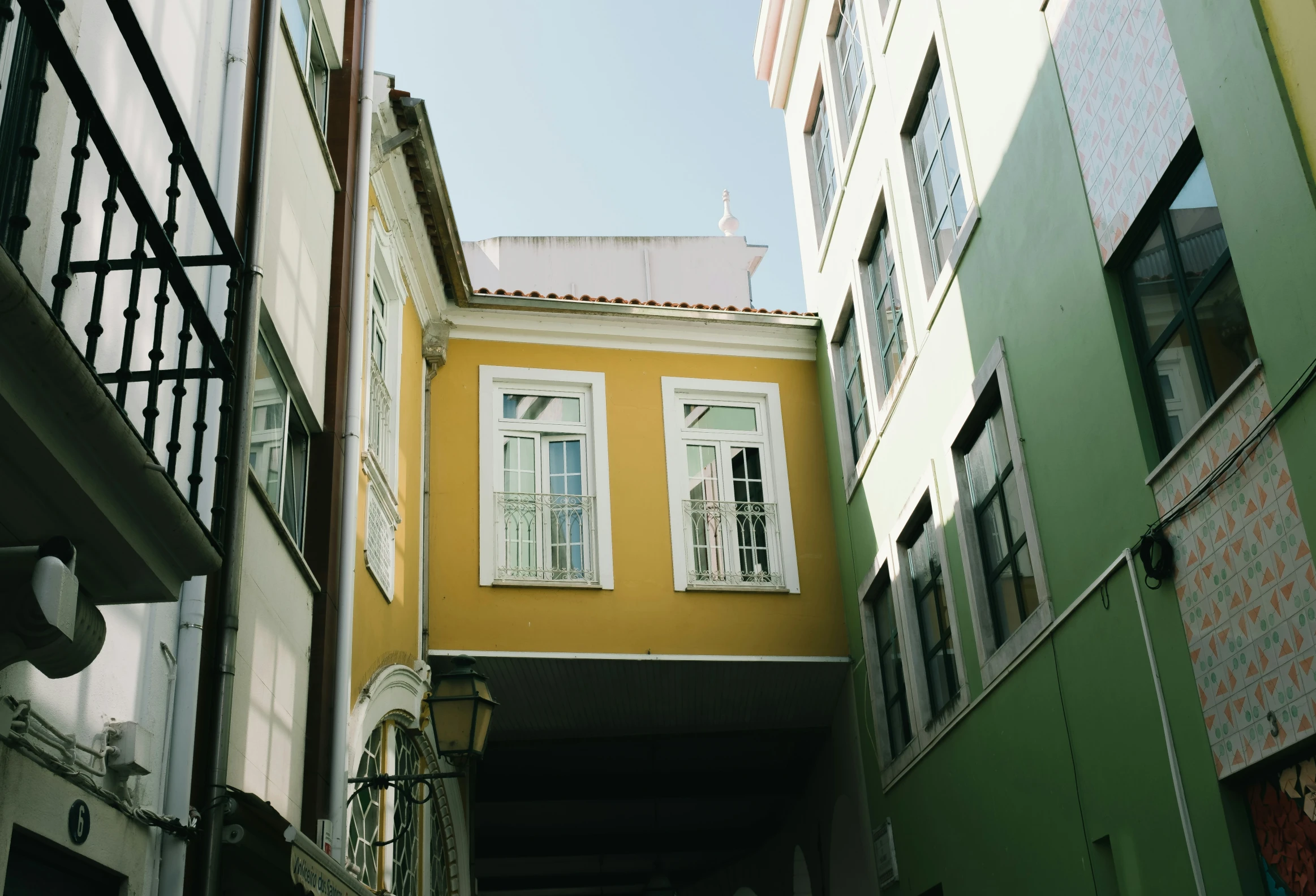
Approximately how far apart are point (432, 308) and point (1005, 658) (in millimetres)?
6661

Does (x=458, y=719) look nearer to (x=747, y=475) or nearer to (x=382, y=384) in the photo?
(x=382, y=384)

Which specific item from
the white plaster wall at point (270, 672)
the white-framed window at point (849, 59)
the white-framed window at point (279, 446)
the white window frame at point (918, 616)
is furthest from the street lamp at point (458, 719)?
the white-framed window at point (849, 59)

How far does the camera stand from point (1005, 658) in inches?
358

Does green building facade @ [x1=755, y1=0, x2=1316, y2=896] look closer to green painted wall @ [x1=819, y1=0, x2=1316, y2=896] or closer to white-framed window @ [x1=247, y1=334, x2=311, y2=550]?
green painted wall @ [x1=819, y1=0, x2=1316, y2=896]

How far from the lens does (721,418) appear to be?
547 inches

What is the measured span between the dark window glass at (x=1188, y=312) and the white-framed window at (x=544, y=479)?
21.5ft

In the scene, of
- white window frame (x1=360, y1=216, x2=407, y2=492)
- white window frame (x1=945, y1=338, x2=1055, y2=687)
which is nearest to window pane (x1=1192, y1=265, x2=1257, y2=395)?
white window frame (x1=945, y1=338, x2=1055, y2=687)

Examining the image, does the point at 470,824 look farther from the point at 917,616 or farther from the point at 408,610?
the point at 917,616

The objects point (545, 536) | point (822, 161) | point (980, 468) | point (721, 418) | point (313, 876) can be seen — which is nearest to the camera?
point (313, 876)

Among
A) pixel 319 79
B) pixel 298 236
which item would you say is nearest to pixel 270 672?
pixel 298 236

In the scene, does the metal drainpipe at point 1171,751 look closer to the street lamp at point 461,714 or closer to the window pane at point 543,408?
the street lamp at point 461,714

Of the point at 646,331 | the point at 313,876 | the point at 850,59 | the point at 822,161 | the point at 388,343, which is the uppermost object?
the point at 850,59

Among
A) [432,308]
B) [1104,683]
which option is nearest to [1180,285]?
[1104,683]

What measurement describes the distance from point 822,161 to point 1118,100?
7.73 meters
